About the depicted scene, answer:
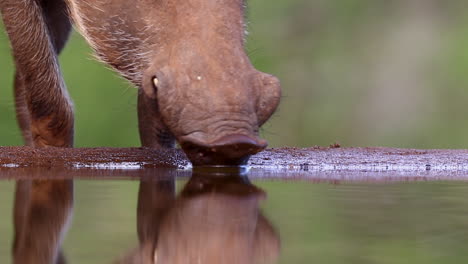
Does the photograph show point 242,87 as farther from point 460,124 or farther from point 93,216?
point 460,124

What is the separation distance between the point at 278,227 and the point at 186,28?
4.57ft

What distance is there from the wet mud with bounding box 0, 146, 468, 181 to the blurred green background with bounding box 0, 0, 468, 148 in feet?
18.0

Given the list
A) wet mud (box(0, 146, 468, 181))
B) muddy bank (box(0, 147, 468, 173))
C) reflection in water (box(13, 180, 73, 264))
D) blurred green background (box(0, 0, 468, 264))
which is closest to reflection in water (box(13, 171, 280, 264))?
reflection in water (box(13, 180, 73, 264))

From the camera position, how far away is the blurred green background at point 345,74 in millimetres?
9906

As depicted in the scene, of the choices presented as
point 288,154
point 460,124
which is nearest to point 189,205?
point 288,154

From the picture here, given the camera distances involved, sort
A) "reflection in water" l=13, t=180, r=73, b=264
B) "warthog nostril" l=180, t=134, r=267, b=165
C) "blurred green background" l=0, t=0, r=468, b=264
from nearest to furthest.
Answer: "reflection in water" l=13, t=180, r=73, b=264
"warthog nostril" l=180, t=134, r=267, b=165
"blurred green background" l=0, t=0, r=468, b=264

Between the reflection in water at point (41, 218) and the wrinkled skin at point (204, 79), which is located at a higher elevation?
the wrinkled skin at point (204, 79)

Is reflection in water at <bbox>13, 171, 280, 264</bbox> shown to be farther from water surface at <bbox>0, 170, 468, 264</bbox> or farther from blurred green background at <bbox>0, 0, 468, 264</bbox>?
blurred green background at <bbox>0, 0, 468, 264</bbox>

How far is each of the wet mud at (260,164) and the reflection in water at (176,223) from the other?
321mm

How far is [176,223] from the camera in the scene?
2150 millimetres

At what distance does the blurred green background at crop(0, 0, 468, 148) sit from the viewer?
32.5 ft

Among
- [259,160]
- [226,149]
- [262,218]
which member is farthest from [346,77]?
[262,218]

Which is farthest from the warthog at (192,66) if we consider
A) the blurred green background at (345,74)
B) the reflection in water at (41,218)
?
the blurred green background at (345,74)

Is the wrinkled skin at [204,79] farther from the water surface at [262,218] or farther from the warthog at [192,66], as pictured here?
the water surface at [262,218]
